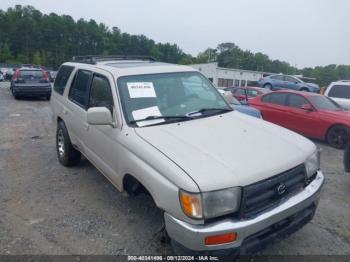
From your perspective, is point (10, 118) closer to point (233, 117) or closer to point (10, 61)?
point (233, 117)

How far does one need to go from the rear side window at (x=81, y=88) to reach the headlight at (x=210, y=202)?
96.1 inches

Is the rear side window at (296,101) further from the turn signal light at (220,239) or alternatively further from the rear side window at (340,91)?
the turn signal light at (220,239)

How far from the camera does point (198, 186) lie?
7.70 ft

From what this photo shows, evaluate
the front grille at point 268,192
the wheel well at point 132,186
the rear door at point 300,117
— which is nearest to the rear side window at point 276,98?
the rear door at point 300,117

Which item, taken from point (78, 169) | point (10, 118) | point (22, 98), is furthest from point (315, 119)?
point (22, 98)

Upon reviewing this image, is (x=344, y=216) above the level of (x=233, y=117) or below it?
below

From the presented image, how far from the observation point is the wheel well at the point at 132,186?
319 cm

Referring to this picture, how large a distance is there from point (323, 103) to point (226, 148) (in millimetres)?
6580

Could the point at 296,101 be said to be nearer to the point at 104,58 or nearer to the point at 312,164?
the point at 104,58

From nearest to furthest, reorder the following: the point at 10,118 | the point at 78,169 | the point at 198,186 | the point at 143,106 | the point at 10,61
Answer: the point at 198,186, the point at 143,106, the point at 78,169, the point at 10,118, the point at 10,61

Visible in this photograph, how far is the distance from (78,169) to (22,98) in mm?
11410

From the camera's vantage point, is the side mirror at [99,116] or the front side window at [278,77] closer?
the side mirror at [99,116]

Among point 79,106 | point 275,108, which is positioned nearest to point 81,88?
point 79,106

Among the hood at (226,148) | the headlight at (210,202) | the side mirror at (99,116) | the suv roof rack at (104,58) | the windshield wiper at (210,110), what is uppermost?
the suv roof rack at (104,58)
